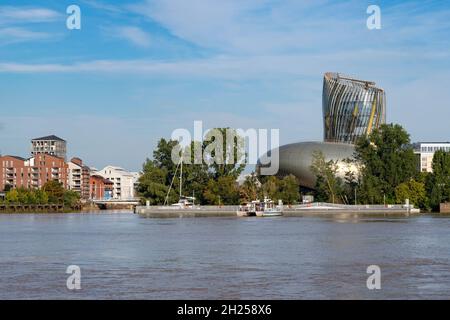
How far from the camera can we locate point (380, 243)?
4603cm

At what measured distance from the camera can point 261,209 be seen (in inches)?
4294

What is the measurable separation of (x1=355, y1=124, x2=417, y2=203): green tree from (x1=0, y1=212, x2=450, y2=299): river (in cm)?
5921

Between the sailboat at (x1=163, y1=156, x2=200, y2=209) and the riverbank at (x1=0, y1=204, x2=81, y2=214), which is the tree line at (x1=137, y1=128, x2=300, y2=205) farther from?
the riverbank at (x1=0, y1=204, x2=81, y2=214)

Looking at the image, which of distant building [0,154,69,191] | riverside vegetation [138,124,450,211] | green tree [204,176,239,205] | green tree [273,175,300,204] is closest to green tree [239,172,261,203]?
riverside vegetation [138,124,450,211]

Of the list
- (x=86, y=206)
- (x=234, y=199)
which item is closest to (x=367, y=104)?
(x=234, y=199)

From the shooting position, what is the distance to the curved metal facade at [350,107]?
16238cm

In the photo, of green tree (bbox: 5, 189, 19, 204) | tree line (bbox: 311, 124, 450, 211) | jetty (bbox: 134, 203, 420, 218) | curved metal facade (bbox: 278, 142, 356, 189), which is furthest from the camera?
green tree (bbox: 5, 189, 19, 204)

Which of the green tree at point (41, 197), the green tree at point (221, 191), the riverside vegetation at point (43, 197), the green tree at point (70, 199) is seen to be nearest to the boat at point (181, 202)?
the green tree at point (221, 191)

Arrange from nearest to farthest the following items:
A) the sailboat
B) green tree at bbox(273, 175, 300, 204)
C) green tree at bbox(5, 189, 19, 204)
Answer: the sailboat < green tree at bbox(273, 175, 300, 204) < green tree at bbox(5, 189, 19, 204)

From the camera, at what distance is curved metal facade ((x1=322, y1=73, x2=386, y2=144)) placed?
16238 centimetres

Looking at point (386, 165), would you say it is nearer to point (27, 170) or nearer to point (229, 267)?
point (229, 267)

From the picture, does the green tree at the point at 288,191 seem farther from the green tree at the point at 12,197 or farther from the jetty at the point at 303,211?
the green tree at the point at 12,197

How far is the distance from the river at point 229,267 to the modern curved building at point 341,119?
98404 millimetres
